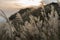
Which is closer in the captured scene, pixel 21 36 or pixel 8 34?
pixel 21 36

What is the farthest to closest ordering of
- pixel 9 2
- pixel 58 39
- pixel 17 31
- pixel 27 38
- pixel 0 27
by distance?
pixel 9 2
pixel 0 27
pixel 17 31
pixel 27 38
pixel 58 39

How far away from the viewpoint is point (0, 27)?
8.87ft

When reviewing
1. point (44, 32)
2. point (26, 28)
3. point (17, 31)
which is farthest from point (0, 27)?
point (44, 32)

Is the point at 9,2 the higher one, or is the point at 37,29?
the point at 9,2

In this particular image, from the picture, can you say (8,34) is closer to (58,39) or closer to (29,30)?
(29,30)

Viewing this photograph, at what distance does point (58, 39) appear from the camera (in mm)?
2070

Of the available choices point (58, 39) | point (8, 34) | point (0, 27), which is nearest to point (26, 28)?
point (8, 34)

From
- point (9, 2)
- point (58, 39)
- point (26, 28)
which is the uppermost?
point (9, 2)

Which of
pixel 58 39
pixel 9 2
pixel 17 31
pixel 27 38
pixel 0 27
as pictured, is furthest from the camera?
pixel 9 2

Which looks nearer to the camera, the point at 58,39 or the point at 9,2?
the point at 58,39

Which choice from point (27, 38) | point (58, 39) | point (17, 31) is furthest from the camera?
point (17, 31)

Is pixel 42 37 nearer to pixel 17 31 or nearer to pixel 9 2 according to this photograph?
pixel 17 31

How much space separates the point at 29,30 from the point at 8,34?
0.22 metres

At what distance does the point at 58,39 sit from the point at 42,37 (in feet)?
0.46
